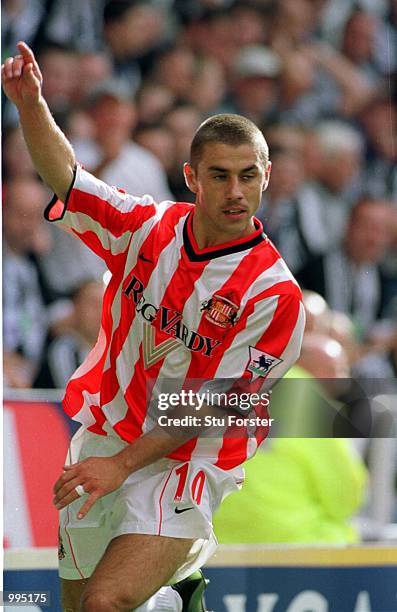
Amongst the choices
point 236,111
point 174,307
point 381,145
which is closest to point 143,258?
point 174,307

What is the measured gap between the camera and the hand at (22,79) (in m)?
2.31

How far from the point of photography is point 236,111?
262cm

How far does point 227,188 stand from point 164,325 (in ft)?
1.08

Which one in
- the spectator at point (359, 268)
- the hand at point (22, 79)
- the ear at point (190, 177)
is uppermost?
the hand at point (22, 79)

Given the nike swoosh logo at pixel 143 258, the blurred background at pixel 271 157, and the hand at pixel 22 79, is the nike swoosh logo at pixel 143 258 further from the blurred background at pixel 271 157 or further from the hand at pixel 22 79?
the hand at pixel 22 79

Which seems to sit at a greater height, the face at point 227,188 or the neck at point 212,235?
the face at point 227,188

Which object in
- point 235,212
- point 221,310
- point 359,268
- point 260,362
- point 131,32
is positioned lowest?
point 260,362

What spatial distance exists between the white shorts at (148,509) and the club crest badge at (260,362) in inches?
8.9

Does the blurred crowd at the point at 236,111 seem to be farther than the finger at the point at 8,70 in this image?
Yes

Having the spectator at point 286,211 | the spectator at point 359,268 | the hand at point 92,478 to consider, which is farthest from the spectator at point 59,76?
the hand at point 92,478

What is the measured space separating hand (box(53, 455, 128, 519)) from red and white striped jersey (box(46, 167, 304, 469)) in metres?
0.11

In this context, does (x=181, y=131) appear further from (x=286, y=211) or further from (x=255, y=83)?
(x=286, y=211)

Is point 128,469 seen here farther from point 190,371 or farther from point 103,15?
point 103,15

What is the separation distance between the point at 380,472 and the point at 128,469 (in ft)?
2.24
